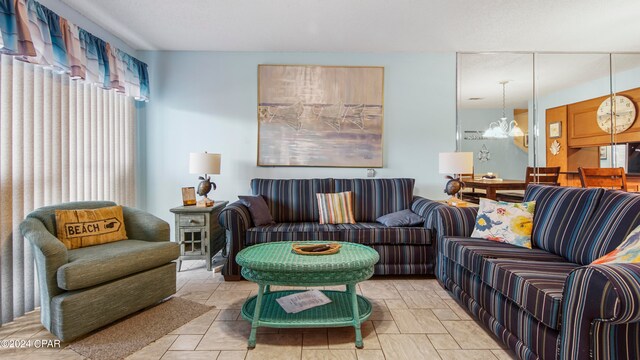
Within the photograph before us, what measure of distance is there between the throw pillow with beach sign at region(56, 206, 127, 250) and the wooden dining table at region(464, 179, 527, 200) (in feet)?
12.5

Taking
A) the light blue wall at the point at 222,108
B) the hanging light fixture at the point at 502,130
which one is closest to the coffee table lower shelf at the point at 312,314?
the light blue wall at the point at 222,108

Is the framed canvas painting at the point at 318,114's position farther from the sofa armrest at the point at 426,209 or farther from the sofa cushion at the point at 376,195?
the sofa armrest at the point at 426,209

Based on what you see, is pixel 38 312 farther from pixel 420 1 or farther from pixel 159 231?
pixel 420 1

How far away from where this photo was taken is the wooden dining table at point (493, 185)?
383 centimetres

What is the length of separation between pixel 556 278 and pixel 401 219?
1.56m

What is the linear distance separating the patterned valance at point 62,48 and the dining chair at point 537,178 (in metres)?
4.51

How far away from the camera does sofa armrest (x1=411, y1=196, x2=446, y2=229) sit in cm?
294

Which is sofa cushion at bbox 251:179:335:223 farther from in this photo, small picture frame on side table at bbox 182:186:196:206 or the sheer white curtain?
the sheer white curtain

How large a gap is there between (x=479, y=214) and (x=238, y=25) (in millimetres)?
2855

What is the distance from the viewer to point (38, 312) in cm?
231

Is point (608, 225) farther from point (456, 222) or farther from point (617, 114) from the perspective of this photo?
point (617, 114)

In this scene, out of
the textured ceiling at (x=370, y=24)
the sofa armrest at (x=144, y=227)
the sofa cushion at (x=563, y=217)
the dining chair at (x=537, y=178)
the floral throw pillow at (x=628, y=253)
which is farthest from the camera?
the dining chair at (x=537, y=178)

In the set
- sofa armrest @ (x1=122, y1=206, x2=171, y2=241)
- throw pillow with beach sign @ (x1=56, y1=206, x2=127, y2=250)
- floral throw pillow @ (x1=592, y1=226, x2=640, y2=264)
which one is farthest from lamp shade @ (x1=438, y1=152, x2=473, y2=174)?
throw pillow with beach sign @ (x1=56, y1=206, x2=127, y2=250)

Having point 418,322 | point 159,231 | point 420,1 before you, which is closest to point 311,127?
point 420,1
